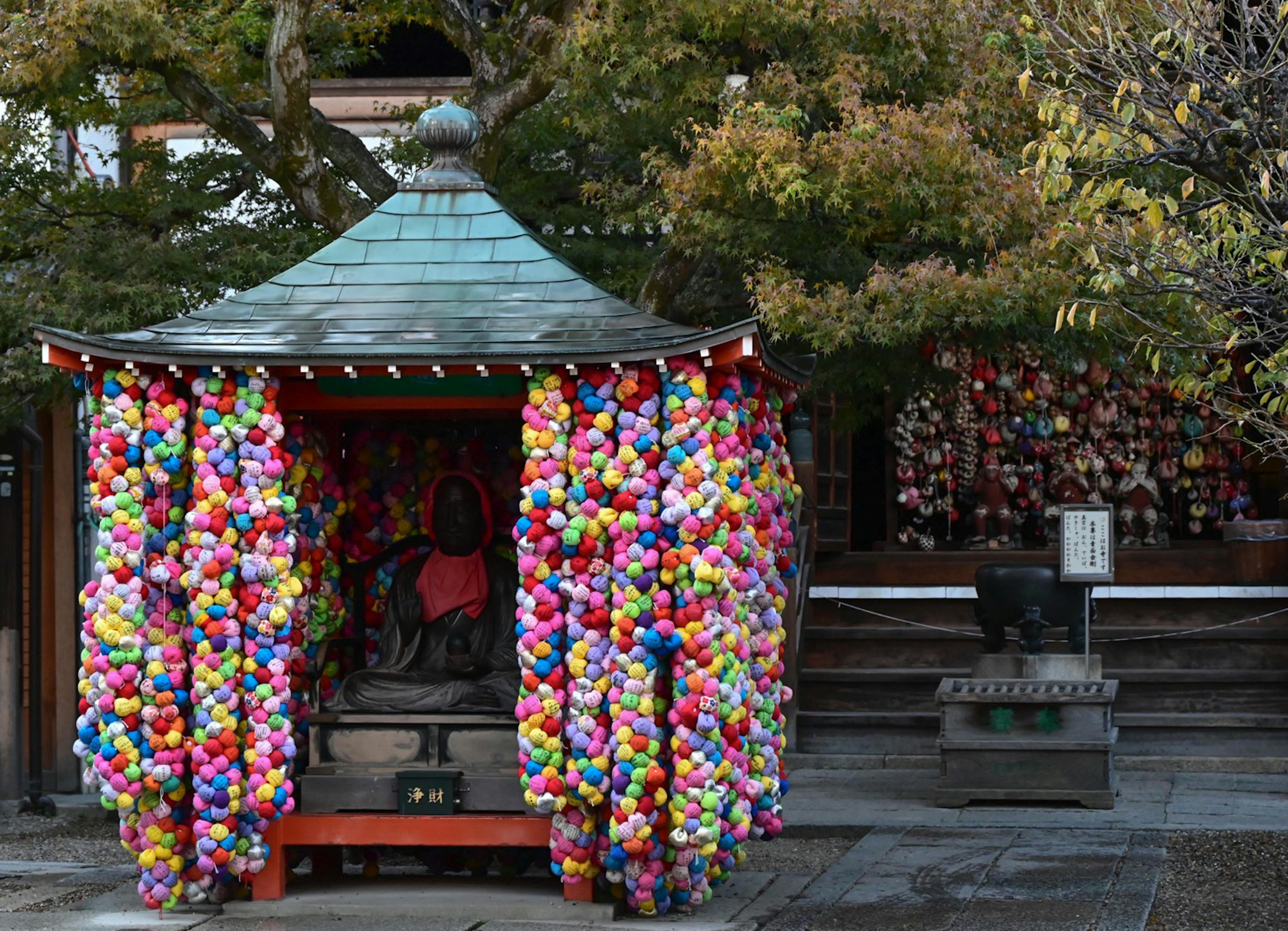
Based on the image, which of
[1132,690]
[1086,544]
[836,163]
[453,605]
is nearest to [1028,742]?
[1086,544]

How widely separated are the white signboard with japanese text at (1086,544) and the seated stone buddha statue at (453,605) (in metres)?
4.72

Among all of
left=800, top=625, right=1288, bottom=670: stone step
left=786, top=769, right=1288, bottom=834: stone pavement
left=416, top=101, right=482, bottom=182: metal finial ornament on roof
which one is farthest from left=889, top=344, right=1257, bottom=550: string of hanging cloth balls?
left=416, top=101, right=482, bottom=182: metal finial ornament on roof

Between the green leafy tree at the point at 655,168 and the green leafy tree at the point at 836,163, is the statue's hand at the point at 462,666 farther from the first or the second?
the green leafy tree at the point at 655,168

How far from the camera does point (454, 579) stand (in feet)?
31.7

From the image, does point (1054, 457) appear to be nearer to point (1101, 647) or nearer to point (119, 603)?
point (1101, 647)

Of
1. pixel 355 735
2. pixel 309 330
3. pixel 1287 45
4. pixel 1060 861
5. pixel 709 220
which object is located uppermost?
pixel 1287 45

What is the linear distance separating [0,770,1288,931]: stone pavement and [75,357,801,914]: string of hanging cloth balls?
0.28m

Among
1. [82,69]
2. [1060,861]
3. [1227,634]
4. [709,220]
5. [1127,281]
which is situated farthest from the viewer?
[1227,634]

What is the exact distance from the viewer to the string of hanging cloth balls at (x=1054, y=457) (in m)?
17.0

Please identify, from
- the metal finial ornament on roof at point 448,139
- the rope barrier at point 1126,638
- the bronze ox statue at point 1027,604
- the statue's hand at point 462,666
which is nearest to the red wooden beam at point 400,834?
the statue's hand at point 462,666

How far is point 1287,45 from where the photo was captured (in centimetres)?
1009

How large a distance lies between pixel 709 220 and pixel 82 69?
4074 mm

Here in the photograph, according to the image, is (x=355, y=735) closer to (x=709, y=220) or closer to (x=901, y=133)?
(x=709, y=220)

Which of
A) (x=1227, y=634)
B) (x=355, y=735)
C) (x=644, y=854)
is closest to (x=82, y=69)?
(x=355, y=735)
